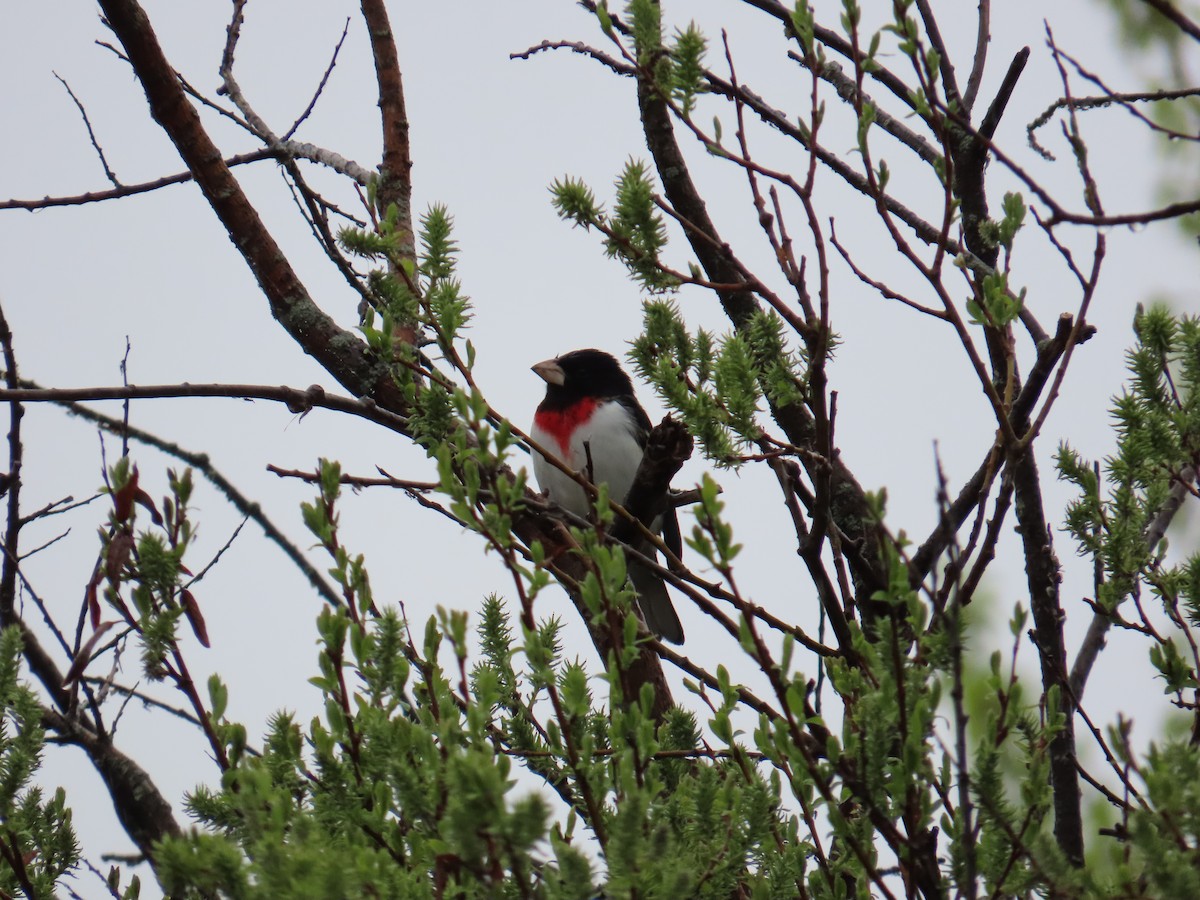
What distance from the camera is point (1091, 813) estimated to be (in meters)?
5.16

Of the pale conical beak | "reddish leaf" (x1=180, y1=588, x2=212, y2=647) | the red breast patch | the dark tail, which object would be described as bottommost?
"reddish leaf" (x1=180, y1=588, x2=212, y2=647)

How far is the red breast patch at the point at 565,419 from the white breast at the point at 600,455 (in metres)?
0.02

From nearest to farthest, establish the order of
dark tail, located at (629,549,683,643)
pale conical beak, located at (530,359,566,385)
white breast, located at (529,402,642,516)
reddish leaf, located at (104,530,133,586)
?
reddish leaf, located at (104,530,133,586) < dark tail, located at (629,549,683,643) < white breast, located at (529,402,642,516) < pale conical beak, located at (530,359,566,385)

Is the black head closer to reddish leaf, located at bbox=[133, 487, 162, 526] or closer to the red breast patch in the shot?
the red breast patch

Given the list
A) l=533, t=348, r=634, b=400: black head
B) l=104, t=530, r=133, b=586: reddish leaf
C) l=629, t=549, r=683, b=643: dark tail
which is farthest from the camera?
l=533, t=348, r=634, b=400: black head

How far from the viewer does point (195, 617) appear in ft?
7.16

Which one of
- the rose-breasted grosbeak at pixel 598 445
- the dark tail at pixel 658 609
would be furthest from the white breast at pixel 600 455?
the dark tail at pixel 658 609

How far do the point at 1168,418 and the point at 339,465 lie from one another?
1808mm

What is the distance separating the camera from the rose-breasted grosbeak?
18.2ft

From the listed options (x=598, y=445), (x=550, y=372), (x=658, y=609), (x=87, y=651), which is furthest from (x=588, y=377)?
(x=87, y=651)

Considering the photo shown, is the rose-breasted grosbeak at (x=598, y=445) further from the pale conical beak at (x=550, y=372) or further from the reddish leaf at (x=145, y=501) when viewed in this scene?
the reddish leaf at (x=145, y=501)

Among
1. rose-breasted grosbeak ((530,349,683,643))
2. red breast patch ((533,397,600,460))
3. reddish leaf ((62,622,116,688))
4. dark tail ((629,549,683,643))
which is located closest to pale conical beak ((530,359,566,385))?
rose-breasted grosbeak ((530,349,683,643))

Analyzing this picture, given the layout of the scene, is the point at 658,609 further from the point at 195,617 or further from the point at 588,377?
the point at 195,617

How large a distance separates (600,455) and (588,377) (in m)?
0.51
